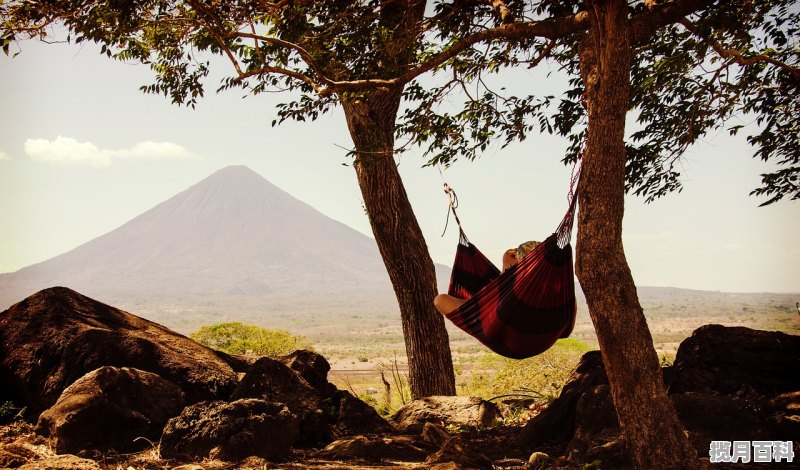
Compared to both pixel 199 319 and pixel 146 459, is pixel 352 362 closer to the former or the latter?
pixel 146 459

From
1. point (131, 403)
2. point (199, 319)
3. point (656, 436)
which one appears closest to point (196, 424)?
point (131, 403)

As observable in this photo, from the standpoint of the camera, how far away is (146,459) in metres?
3.03

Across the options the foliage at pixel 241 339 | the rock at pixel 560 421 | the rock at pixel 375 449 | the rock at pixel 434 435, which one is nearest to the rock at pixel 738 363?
the rock at pixel 560 421

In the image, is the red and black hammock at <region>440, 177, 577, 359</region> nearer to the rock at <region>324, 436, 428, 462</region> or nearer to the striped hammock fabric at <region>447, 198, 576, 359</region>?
the striped hammock fabric at <region>447, 198, 576, 359</region>

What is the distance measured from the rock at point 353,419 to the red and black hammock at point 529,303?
77 cm

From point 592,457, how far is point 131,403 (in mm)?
2292

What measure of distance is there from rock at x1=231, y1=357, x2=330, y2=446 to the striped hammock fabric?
2.97 ft

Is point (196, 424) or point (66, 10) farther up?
point (66, 10)

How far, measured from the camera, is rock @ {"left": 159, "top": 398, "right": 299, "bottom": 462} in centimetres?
299

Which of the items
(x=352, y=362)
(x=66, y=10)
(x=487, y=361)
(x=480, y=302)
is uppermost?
(x=66, y=10)

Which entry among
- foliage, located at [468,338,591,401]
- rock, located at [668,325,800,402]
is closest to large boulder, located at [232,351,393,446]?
rock, located at [668,325,800,402]

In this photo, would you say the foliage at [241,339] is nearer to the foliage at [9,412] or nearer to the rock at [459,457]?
the foliage at [9,412]

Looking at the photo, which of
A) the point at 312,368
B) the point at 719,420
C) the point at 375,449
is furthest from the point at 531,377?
the point at 375,449

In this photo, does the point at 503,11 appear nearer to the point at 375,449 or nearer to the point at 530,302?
the point at 530,302
